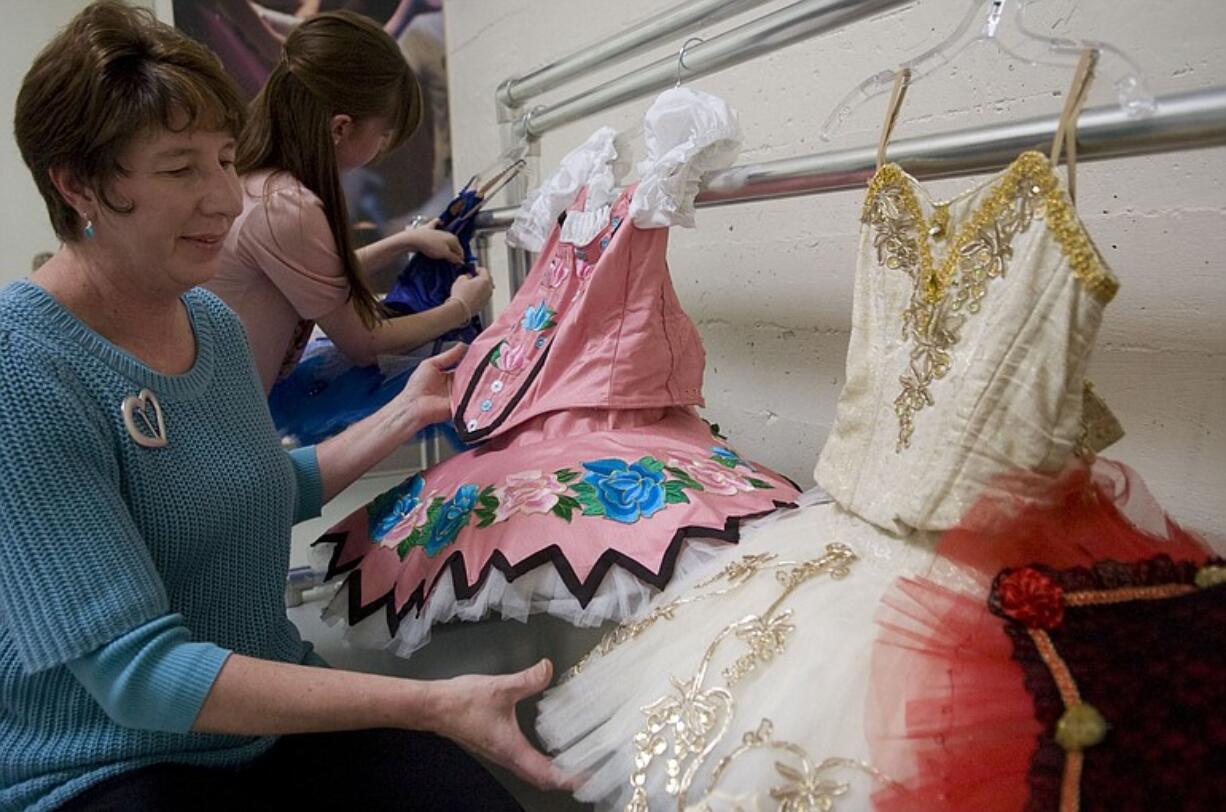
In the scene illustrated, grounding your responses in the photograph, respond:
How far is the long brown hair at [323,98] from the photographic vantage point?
1.16 m

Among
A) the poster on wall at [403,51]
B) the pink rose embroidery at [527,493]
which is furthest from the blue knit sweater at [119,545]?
the poster on wall at [403,51]

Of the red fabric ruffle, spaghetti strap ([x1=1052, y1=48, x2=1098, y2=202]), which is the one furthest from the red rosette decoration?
spaghetti strap ([x1=1052, y1=48, x2=1098, y2=202])

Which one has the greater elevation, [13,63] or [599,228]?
[13,63]

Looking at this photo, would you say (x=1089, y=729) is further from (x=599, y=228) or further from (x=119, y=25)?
(x=119, y=25)

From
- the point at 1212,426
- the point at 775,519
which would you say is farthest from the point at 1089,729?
the point at 1212,426

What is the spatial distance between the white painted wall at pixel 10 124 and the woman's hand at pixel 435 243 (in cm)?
159

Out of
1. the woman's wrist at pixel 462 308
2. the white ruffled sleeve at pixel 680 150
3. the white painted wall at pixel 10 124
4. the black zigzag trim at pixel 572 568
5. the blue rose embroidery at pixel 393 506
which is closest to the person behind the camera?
the black zigzag trim at pixel 572 568

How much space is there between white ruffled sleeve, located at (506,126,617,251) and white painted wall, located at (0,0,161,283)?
6.10 ft

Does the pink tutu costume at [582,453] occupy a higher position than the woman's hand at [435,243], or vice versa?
the woman's hand at [435,243]

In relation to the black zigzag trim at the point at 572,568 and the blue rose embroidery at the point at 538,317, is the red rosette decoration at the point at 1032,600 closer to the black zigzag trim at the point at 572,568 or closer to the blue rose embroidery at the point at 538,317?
the black zigzag trim at the point at 572,568

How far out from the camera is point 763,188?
855 millimetres

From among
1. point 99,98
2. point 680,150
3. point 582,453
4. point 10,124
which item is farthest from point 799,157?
point 10,124

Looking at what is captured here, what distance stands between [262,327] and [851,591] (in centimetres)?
93

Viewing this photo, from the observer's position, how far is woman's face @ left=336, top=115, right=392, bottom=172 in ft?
4.00
